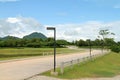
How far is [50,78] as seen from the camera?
2005cm

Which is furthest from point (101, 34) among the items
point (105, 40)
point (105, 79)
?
point (105, 79)

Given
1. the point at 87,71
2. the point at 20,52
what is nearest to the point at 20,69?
the point at 87,71

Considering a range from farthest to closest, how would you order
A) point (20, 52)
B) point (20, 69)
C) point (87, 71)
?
point (20, 52), point (87, 71), point (20, 69)

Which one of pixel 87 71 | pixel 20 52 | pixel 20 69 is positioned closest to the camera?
pixel 20 69

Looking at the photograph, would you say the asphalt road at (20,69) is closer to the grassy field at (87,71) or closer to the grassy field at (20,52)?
the grassy field at (87,71)

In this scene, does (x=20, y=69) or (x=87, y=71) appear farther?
(x=87, y=71)

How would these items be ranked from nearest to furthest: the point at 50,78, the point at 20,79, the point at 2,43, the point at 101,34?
the point at 20,79 < the point at 50,78 < the point at 101,34 < the point at 2,43

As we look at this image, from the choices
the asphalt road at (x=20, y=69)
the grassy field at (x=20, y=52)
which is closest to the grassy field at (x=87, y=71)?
the asphalt road at (x=20, y=69)

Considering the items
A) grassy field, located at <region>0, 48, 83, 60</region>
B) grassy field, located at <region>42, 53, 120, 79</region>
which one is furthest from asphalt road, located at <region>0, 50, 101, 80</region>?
grassy field, located at <region>0, 48, 83, 60</region>

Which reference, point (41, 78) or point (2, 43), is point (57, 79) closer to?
point (41, 78)

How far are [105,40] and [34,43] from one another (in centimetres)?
3381

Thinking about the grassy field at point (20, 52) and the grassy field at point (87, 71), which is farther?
the grassy field at point (20, 52)

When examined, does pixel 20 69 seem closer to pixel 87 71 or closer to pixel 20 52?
pixel 87 71

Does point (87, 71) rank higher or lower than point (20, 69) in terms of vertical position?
lower
